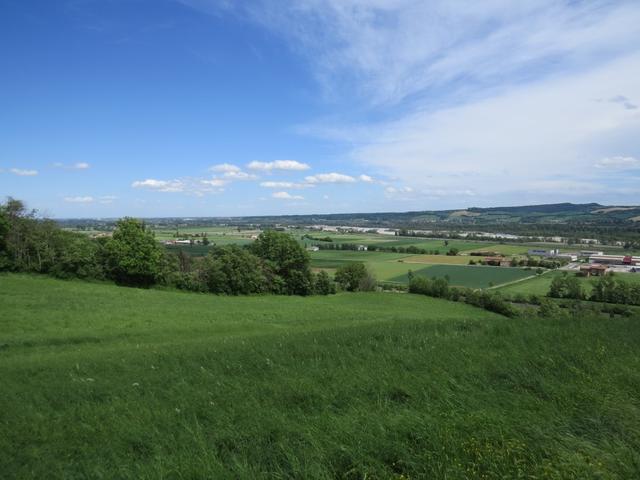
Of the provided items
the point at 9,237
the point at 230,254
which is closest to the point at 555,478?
the point at 230,254

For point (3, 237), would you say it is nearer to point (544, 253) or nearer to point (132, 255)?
point (132, 255)

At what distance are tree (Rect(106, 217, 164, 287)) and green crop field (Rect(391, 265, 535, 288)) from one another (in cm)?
4805

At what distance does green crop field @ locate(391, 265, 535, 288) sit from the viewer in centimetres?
7706

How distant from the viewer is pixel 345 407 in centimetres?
666

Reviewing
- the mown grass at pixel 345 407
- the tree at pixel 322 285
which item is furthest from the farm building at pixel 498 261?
the mown grass at pixel 345 407

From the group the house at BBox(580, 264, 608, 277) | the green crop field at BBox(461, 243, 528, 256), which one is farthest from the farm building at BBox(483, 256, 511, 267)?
the house at BBox(580, 264, 608, 277)

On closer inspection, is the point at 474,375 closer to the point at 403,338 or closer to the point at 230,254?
the point at 403,338

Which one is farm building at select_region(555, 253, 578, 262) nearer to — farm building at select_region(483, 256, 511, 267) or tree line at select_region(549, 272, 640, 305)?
farm building at select_region(483, 256, 511, 267)

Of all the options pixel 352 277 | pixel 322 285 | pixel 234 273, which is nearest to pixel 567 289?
pixel 352 277

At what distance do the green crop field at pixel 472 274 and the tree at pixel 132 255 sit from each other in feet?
158

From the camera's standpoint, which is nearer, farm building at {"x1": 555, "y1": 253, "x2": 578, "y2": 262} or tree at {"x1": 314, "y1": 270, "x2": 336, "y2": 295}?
tree at {"x1": 314, "y1": 270, "x2": 336, "y2": 295}

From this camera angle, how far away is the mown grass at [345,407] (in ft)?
14.9

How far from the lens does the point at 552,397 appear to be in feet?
20.1

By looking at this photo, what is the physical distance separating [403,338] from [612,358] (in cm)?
522
